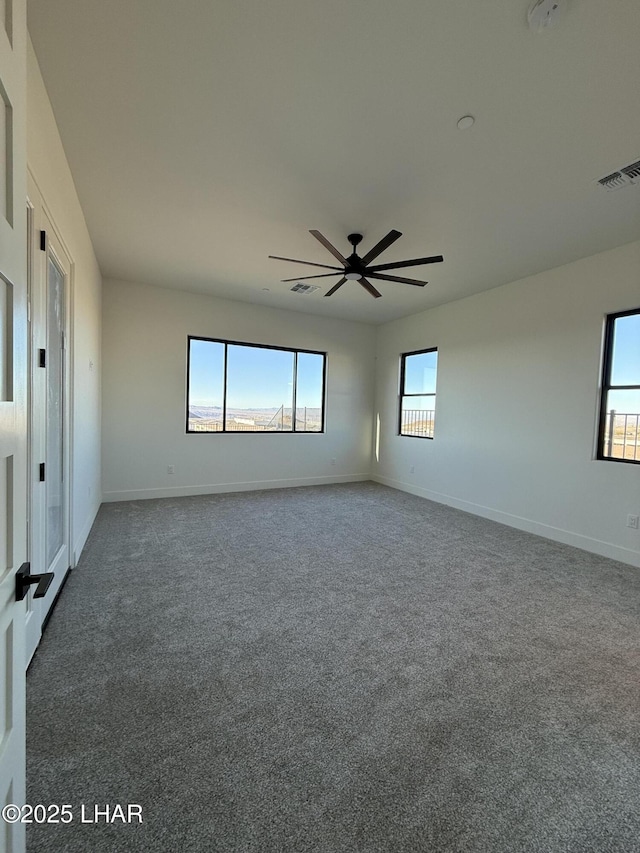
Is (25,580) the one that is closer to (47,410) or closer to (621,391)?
(47,410)

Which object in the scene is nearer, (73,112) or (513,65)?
(513,65)

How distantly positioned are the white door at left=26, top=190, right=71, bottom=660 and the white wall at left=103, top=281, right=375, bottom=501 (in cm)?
226

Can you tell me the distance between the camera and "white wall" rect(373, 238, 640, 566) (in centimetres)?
368

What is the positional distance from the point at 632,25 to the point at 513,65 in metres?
0.46

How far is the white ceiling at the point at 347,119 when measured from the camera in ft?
5.39

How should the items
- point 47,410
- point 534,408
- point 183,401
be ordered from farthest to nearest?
1. point 183,401
2. point 534,408
3. point 47,410

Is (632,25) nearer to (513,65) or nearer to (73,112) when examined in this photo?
(513,65)

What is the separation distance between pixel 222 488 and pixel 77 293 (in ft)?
11.2

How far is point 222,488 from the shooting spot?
5.79 meters

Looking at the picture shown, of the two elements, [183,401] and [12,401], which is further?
[183,401]

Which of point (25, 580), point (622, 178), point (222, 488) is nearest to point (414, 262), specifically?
point (622, 178)

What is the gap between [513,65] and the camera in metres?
1.79

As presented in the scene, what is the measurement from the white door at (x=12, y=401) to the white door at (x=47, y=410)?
1.06 metres

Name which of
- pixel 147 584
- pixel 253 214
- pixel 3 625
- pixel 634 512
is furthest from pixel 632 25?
Result: pixel 147 584
